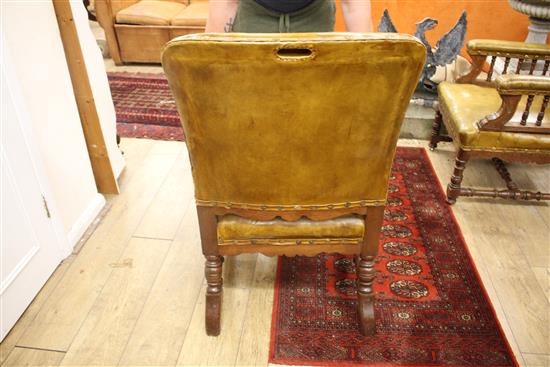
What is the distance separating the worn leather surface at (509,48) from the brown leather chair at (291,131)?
1.41 meters

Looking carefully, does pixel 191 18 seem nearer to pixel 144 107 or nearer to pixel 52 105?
pixel 144 107

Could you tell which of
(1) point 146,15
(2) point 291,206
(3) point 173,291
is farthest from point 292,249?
(1) point 146,15

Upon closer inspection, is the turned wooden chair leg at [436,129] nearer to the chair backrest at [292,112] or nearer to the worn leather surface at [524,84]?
the worn leather surface at [524,84]

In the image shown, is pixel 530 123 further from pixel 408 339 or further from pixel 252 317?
pixel 252 317

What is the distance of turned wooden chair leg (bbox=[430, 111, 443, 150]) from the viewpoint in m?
A: 2.60

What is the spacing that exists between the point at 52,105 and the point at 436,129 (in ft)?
6.75

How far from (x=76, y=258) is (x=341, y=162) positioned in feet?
Answer: 4.31

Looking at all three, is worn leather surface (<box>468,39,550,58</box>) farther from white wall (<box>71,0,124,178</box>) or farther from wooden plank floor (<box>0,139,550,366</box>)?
white wall (<box>71,0,124,178</box>)

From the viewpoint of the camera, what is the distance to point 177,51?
3.15 ft

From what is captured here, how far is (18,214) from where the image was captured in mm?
1552

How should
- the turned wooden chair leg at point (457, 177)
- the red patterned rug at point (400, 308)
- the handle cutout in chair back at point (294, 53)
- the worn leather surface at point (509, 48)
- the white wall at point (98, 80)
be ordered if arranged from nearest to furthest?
the handle cutout in chair back at point (294, 53) → the red patterned rug at point (400, 308) → the white wall at point (98, 80) → the turned wooden chair leg at point (457, 177) → the worn leather surface at point (509, 48)

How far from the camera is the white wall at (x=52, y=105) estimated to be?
1.56 m

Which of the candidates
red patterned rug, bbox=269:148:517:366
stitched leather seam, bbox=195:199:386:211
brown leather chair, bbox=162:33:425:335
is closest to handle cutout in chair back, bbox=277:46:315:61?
brown leather chair, bbox=162:33:425:335

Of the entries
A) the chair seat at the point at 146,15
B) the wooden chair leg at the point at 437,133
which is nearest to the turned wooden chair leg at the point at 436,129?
the wooden chair leg at the point at 437,133
